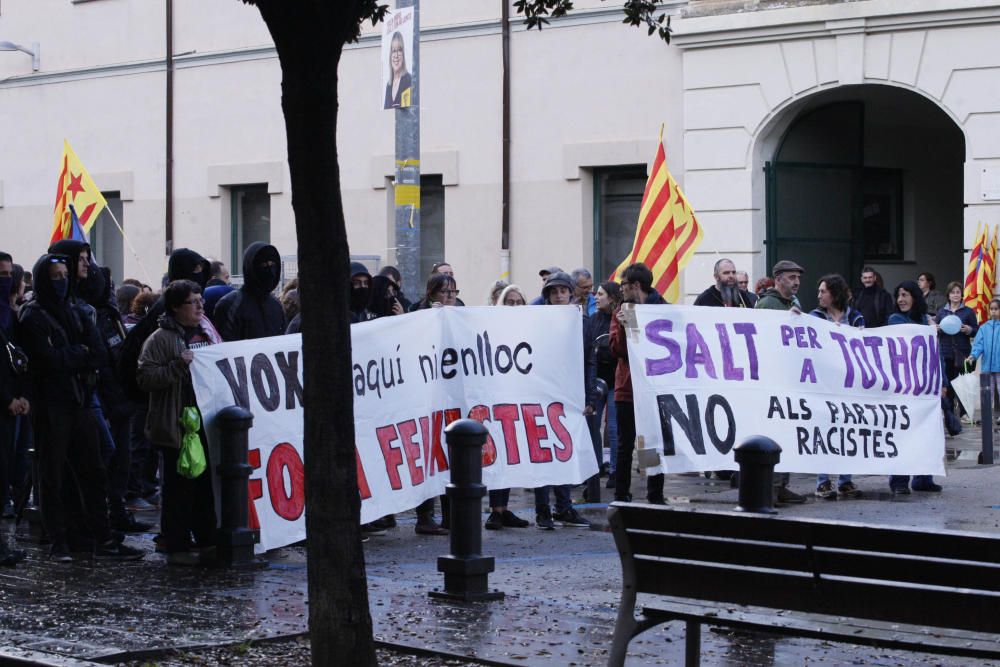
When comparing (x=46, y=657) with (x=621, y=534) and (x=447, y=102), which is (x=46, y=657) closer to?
(x=621, y=534)

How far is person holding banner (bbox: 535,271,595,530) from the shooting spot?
38.9 ft

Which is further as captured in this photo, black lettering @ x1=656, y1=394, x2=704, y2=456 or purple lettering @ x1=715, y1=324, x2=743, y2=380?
purple lettering @ x1=715, y1=324, x2=743, y2=380

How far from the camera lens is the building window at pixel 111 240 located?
26984mm

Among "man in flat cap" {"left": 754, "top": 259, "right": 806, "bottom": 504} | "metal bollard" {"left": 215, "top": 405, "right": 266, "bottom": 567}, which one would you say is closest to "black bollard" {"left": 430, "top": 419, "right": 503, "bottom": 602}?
"metal bollard" {"left": 215, "top": 405, "right": 266, "bottom": 567}

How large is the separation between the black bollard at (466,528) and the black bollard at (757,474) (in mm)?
1847

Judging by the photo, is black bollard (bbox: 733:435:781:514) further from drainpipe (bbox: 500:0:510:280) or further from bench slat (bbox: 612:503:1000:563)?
drainpipe (bbox: 500:0:510:280)

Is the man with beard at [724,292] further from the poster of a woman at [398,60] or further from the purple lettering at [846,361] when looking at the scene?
the poster of a woman at [398,60]

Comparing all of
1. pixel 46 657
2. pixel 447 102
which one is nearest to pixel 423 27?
pixel 447 102

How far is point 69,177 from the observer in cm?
1923

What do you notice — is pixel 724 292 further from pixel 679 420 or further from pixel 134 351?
pixel 134 351

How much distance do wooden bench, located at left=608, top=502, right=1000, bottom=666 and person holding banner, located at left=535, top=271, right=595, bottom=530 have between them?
16.8ft

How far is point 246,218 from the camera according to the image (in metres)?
25.7

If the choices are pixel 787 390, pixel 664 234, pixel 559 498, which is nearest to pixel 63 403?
pixel 559 498

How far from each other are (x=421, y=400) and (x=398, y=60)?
735 cm
